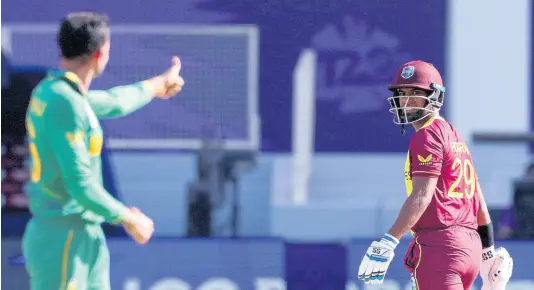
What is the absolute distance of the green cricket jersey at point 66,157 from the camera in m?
4.12

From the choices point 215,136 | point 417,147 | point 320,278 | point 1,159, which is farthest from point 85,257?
point 215,136

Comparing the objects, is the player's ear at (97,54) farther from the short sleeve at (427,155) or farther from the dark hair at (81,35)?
the short sleeve at (427,155)

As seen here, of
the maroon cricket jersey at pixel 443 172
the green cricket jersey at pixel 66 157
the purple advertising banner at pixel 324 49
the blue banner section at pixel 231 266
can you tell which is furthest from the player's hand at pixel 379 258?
the purple advertising banner at pixel 324 49

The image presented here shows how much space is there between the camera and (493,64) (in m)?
8.53

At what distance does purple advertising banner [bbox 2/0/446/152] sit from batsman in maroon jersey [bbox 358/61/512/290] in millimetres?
3791

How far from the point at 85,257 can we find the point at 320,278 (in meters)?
3.02

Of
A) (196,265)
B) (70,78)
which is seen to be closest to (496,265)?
(70,78)

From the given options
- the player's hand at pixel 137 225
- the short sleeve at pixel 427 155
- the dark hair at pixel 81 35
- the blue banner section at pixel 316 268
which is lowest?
the blue banner section at pixel 316 268

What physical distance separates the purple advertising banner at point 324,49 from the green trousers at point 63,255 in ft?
15.2

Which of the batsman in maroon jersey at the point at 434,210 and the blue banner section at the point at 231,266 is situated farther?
the blue banner section at the point at 231,266

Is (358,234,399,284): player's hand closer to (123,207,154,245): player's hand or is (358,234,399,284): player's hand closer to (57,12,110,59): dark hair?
(123,207,154,245): player's hand

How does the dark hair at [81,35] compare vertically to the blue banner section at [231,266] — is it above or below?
above

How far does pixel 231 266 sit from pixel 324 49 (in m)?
2.54

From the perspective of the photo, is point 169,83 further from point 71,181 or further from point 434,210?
point 434,210
